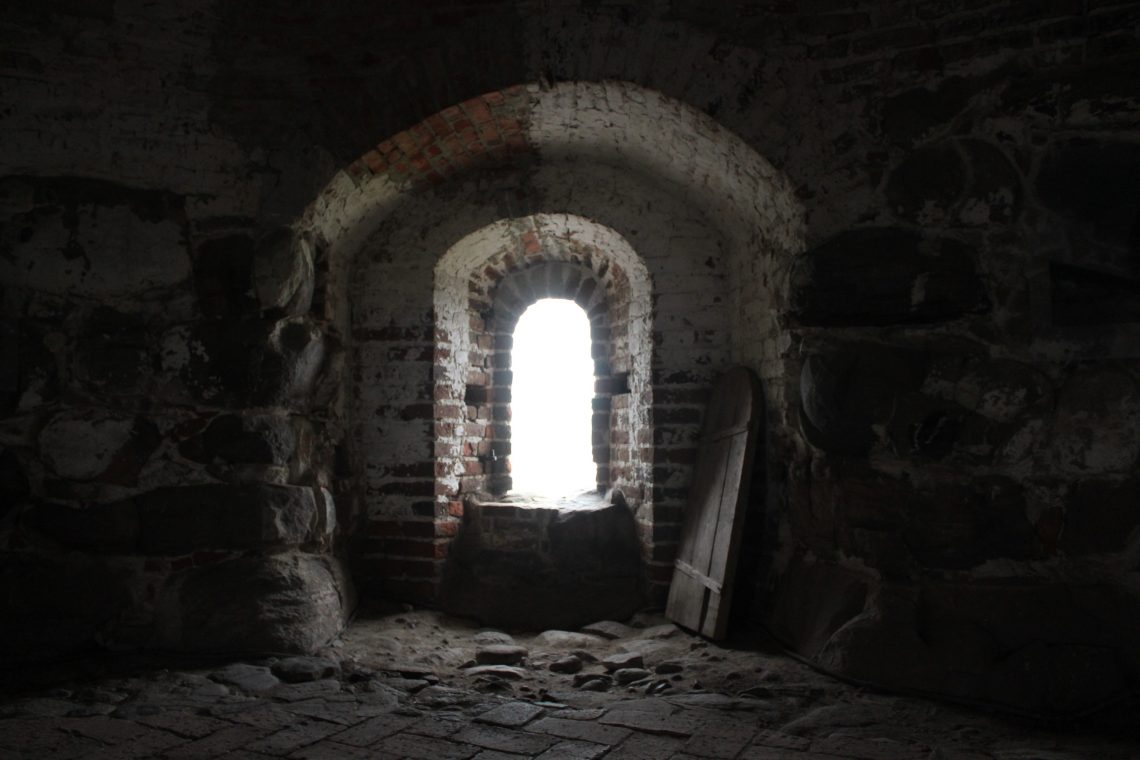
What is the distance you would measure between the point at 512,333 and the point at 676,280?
1.06 meters

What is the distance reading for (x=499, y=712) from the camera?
247 cm

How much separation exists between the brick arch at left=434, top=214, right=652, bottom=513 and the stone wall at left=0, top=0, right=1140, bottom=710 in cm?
18

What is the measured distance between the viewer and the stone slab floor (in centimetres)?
215

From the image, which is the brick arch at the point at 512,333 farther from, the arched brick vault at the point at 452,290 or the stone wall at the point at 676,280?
the stone wall at the point at 676,280

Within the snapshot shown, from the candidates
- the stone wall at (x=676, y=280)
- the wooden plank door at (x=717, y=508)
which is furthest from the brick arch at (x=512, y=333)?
the wooden plank door at (x=717, y=508)

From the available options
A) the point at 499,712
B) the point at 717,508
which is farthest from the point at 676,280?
the point at 499,712

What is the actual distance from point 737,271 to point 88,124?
99.0 inches

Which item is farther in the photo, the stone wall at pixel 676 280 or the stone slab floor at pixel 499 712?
the stone wall at pixel 676 280

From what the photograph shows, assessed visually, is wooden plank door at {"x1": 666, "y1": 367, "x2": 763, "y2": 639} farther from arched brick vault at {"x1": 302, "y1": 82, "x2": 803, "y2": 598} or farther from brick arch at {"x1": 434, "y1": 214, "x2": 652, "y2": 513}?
brick arch at {"x1": 434, "y1": 214, "x2": 652, "y2": 513}

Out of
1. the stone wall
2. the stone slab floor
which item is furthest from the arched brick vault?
the stone slab floor

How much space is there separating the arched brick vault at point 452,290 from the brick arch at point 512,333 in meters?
0.03

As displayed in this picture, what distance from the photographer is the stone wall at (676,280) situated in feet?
8.34

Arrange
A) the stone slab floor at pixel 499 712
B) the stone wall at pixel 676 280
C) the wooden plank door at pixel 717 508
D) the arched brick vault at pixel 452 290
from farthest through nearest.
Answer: the arched brick vault at pixel 452 290 < the wooden plank door at pixel 717 508 < the stone wall at pixel 676 280 < the stone slab floor at pixel 499 712

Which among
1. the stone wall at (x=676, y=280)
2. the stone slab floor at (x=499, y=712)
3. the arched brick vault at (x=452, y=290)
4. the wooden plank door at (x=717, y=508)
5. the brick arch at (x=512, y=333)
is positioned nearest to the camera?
the stone slab floor at (x=499, y=712)
